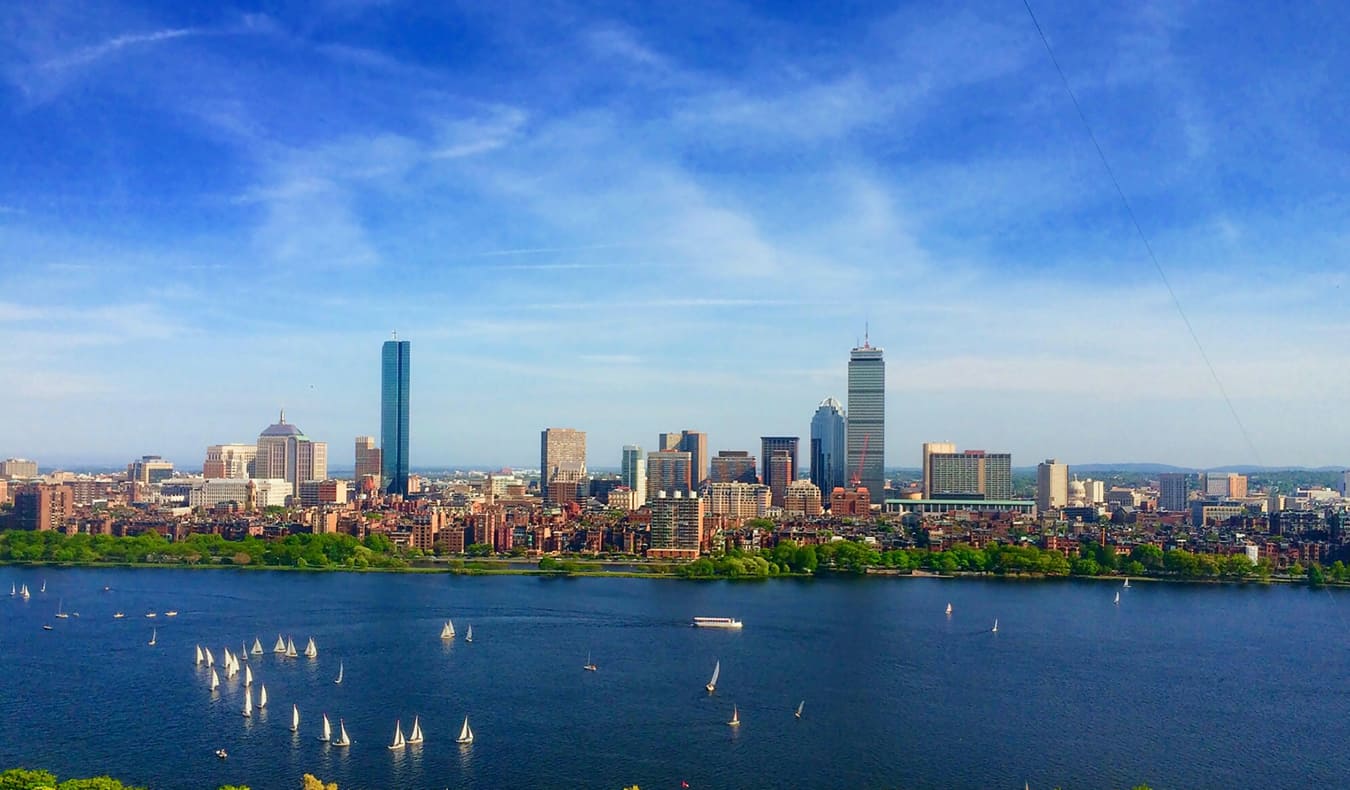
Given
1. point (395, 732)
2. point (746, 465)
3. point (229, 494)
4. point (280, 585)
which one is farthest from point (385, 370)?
point (395, 732)

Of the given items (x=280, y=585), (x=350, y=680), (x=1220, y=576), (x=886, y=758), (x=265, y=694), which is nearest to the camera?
(x=886, y=758)

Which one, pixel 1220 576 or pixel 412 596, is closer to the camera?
pixel 412 596

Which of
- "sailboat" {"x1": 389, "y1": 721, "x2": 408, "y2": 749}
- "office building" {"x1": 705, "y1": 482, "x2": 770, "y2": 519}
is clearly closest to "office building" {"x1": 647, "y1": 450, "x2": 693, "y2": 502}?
"office building" {"x1": 705, "y1": 482, "x2": 770, "y2": 519}

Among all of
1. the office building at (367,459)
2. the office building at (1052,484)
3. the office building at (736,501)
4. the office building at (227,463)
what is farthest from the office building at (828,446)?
the office building at (227,463)

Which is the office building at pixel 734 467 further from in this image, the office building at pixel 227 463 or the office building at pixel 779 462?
the office building at pixel 227 463

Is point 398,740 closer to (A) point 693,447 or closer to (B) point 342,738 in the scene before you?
(B) point 342,738

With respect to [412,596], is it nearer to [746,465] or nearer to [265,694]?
[265,694]
